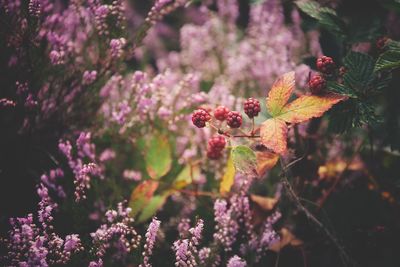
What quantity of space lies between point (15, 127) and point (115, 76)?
445 millimetres

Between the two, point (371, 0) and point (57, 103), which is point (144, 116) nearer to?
point (57, 103)

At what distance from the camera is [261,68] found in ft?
6.66

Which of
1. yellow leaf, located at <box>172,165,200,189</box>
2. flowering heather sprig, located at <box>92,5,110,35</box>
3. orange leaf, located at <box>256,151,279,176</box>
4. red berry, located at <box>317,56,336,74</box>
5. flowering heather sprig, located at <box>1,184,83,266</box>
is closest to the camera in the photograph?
flowering heather sprig, located at <box>1,184,83,266</box>

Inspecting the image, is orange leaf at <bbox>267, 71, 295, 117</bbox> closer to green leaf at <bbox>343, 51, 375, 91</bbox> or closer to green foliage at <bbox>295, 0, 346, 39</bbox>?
green leaf at <bbox>343, 51, 375, 91</bbox>

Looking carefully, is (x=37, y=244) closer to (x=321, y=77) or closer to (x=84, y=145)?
(x=84, y=145)

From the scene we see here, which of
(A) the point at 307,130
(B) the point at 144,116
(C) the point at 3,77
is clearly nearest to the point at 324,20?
(A) the point at 307,130

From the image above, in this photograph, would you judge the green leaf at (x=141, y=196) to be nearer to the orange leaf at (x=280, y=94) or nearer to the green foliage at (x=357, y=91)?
the orange leaf at (x=280, y=94)

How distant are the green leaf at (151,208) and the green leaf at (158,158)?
9 centimetres

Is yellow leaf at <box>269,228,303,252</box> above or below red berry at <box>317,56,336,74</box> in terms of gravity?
below

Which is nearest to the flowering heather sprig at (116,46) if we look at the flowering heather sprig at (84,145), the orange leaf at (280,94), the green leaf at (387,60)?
the flowering heather sprig at (84,145)

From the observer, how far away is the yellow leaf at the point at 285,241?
1290 mm

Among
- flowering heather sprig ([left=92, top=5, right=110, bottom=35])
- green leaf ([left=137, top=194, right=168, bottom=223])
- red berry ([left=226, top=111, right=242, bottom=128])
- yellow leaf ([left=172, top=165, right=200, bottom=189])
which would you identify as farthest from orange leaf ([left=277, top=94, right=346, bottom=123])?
flowering heather sprig ([left=92, top=5, right=110, bottom=35])

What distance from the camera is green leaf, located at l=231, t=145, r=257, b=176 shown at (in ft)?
2.96

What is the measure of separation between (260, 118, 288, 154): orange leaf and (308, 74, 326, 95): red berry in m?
0.14
